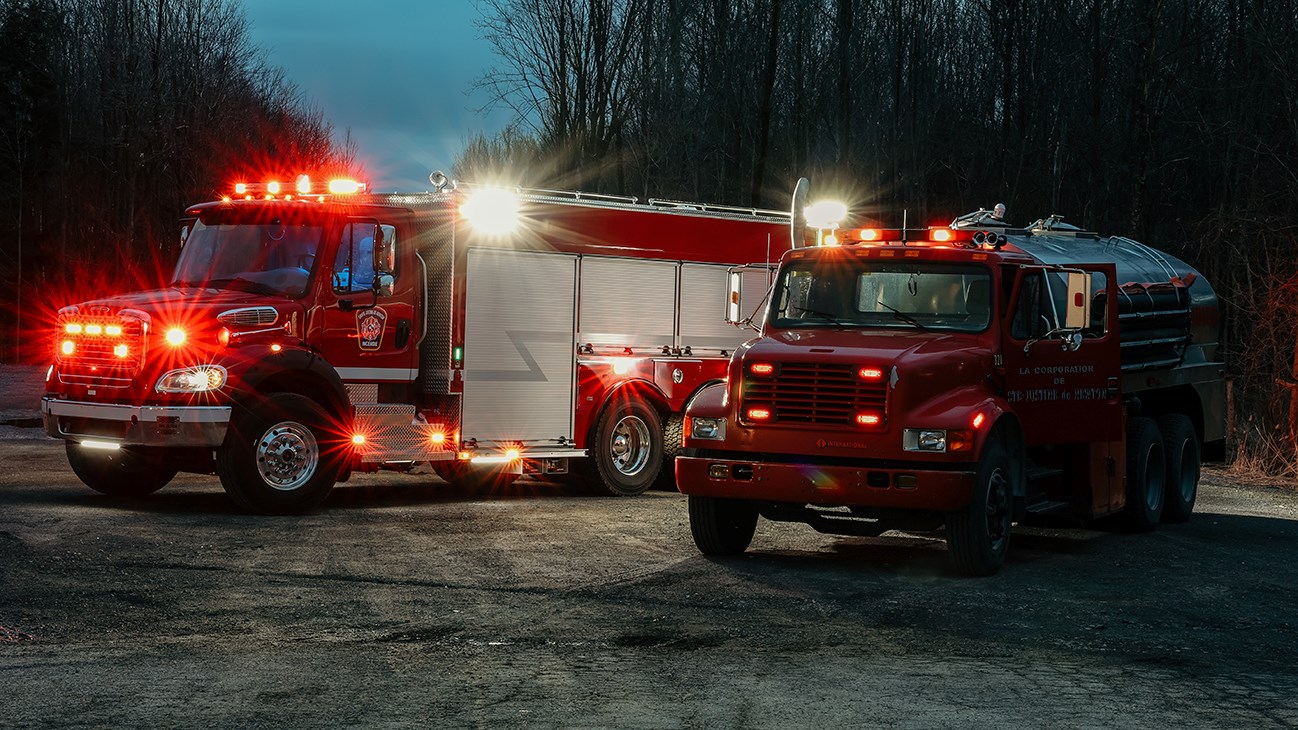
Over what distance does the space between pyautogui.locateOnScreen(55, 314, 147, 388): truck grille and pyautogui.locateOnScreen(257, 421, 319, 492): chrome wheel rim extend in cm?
129

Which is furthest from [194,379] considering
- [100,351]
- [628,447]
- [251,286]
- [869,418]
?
[869,418]

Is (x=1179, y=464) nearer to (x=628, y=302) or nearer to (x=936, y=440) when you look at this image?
(x=936, y=440)

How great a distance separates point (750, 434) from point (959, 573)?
1.80 metres

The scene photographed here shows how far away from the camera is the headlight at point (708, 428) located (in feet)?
38.2

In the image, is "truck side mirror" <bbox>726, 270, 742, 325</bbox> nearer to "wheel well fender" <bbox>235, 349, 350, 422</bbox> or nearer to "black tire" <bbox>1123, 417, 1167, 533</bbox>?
"wheel well fender" <bbox>235, 349, 350, 422</bbox>

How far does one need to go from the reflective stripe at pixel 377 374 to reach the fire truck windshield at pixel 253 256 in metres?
0.86

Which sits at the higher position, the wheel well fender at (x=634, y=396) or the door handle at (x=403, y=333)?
the door handle at (x=403, y=333)

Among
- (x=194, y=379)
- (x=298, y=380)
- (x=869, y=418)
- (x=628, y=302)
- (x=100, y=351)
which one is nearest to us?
(x=869, y=418)

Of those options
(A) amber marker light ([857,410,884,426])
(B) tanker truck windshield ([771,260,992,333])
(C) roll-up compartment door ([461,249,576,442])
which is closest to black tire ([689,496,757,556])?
(A) amber marker light ([857,410,884,426])

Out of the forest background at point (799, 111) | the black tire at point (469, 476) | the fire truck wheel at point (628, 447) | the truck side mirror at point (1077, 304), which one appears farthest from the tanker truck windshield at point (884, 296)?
the forest background at point (799, 111)

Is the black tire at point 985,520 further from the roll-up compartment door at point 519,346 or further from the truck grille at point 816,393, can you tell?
the roll-up compartment door at point 519,346

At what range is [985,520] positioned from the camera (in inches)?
443

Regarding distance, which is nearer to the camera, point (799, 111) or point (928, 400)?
point (928, 400)

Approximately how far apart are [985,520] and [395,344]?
6.21m
